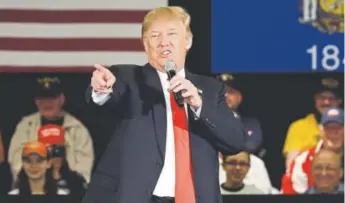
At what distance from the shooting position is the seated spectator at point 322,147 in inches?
221

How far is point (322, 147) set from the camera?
564cm

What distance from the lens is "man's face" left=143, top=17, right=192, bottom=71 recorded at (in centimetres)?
340

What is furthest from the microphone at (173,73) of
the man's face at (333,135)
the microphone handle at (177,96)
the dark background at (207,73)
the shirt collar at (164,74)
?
the man's face at (333,135)

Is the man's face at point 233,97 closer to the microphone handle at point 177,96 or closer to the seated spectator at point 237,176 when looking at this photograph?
the seated spectator at point 237,176

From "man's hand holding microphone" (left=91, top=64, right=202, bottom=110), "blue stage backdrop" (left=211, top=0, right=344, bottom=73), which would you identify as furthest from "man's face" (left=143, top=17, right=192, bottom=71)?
"blue stage backdrop" (left=211, top=0, right=344, bottom=73)

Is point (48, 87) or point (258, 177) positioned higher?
point (48, 87)

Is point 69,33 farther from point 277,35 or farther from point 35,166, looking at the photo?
point 277,35

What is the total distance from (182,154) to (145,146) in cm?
11

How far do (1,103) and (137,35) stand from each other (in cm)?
74

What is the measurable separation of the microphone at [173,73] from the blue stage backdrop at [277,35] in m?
2.23

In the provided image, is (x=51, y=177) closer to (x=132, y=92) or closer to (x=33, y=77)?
(x=33, y=77)

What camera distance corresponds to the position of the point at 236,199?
5.62 metres

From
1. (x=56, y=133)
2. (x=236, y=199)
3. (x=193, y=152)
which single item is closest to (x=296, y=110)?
(x=236, y=199)

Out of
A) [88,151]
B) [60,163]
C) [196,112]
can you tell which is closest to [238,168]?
[88,151]
